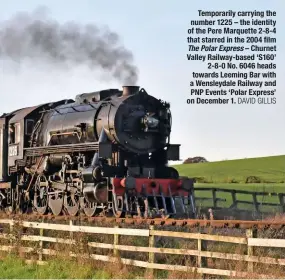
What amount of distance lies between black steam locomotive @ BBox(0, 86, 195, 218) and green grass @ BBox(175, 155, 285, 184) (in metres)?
33.6

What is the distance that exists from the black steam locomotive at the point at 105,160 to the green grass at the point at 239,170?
3363 cm

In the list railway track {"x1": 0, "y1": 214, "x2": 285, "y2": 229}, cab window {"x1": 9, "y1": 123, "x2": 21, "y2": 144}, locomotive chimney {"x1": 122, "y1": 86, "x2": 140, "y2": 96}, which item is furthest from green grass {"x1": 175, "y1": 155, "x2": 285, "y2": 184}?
railway track {"x1": 0, "y1": 214, "x2": 285, "y2": 229}

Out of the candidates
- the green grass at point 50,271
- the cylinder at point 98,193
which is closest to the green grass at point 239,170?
the cylinder at point 98,193

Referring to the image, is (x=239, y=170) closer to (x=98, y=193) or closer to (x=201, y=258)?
(x=98, y=193)

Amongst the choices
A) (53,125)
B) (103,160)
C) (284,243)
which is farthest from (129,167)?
(284,243)

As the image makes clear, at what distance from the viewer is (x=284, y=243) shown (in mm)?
9586

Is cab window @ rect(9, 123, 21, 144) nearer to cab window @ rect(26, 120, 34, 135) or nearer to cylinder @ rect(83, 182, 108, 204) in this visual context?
cab window @ rect(26, 120, 34, 135)

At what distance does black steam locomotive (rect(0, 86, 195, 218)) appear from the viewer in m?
18.3

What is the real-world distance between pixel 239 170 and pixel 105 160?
45801mm

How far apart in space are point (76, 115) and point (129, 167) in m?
2.83

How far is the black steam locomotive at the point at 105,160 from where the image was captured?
1830 centimetres

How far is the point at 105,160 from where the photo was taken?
62.7 feet

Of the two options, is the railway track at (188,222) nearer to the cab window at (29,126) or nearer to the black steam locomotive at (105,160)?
the black steam locomotive at (105,160)

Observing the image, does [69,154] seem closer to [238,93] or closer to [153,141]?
[153,141]
